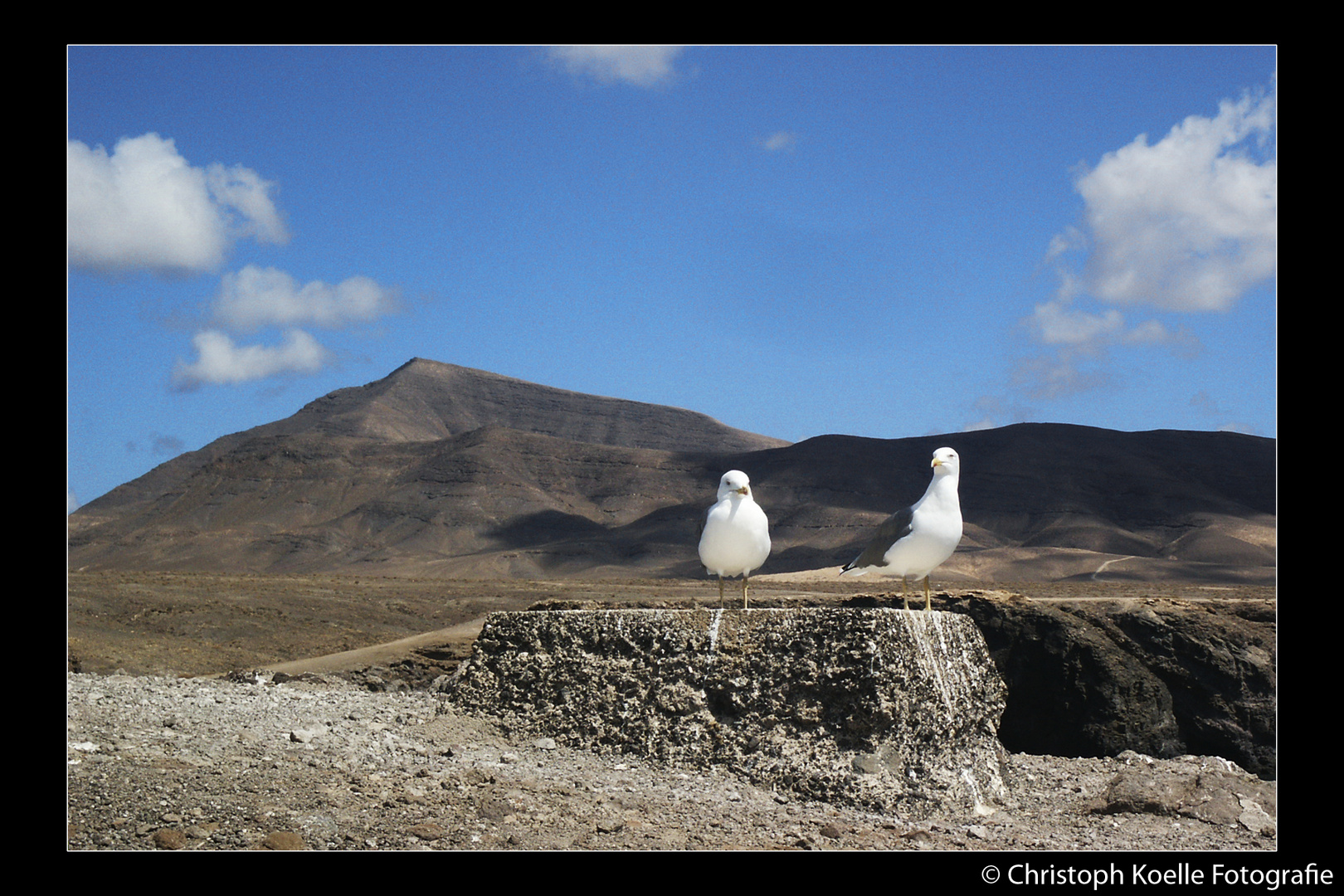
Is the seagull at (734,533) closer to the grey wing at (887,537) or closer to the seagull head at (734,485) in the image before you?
the seagull head at (734,485)

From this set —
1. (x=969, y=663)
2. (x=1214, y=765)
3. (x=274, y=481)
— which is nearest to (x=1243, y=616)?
(x=1214, y=765)

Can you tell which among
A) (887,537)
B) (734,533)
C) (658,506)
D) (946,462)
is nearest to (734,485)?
(734,533)

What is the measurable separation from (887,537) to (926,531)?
1.14ft

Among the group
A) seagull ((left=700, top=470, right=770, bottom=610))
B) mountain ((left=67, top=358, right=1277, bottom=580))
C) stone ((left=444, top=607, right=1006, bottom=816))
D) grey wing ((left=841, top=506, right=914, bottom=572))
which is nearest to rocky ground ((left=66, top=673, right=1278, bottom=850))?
stone ((left=444, top=607, right=1006, bottom=816))

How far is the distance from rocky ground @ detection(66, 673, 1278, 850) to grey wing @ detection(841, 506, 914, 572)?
1.84 metres

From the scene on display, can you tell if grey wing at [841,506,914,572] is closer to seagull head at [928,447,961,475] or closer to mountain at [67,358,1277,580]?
seagull head at [928,447,961,475]

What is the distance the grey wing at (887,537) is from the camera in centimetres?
826

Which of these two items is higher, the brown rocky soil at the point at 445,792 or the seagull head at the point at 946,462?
the seagull head at the point at 946,462

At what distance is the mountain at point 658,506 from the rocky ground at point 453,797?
188 feet

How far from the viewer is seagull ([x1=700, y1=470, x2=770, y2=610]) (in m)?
8.41

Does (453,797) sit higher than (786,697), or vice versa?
(786,697)

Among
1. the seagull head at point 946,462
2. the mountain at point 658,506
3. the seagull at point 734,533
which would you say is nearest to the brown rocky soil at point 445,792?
the seagull at point 734,533

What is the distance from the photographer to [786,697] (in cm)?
857

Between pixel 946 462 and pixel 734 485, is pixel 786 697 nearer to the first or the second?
pixel 734 485
